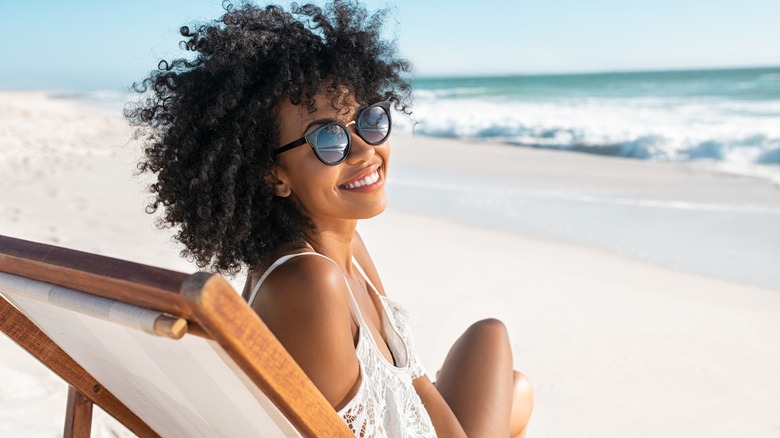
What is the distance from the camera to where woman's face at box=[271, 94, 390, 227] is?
2.05 metres

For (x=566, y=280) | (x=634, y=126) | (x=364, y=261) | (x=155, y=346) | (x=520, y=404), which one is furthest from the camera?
(x=634, y=126)

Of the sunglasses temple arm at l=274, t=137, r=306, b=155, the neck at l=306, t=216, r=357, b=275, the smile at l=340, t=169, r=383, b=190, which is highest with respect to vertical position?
the sunglasses temple arm at l=274, t=137, r=306, b=155

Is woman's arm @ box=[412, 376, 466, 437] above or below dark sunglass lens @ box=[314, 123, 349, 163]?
below

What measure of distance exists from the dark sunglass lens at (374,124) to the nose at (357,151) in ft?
0.05

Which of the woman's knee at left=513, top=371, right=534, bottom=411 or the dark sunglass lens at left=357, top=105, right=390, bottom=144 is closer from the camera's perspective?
the dark sunglass lens at left=357, top=105, right=390, bottom=144

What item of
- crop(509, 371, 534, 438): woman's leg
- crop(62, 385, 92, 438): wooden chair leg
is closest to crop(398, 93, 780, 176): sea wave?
crop(509, 371, 534, 438): woman's leg

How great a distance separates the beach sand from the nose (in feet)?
4.62

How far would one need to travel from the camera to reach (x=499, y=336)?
253 cm

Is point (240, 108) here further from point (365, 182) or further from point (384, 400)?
point (384, 400)

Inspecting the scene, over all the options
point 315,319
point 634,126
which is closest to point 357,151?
point 315,319

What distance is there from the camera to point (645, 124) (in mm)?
18641

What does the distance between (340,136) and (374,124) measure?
0.43ft

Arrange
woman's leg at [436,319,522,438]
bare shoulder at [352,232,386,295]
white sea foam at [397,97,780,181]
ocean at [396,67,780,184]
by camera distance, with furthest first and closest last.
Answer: white sea foam at [397,97,780,181] < ocean at [396,67,780,184] < bare shoulder at [352,232,386,295] < woman's leg at [436,319,522,438]

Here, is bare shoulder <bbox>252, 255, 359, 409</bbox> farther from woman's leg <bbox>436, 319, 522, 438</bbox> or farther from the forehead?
woman's leg <bbox>436, 319, 522, 438</bbox>
